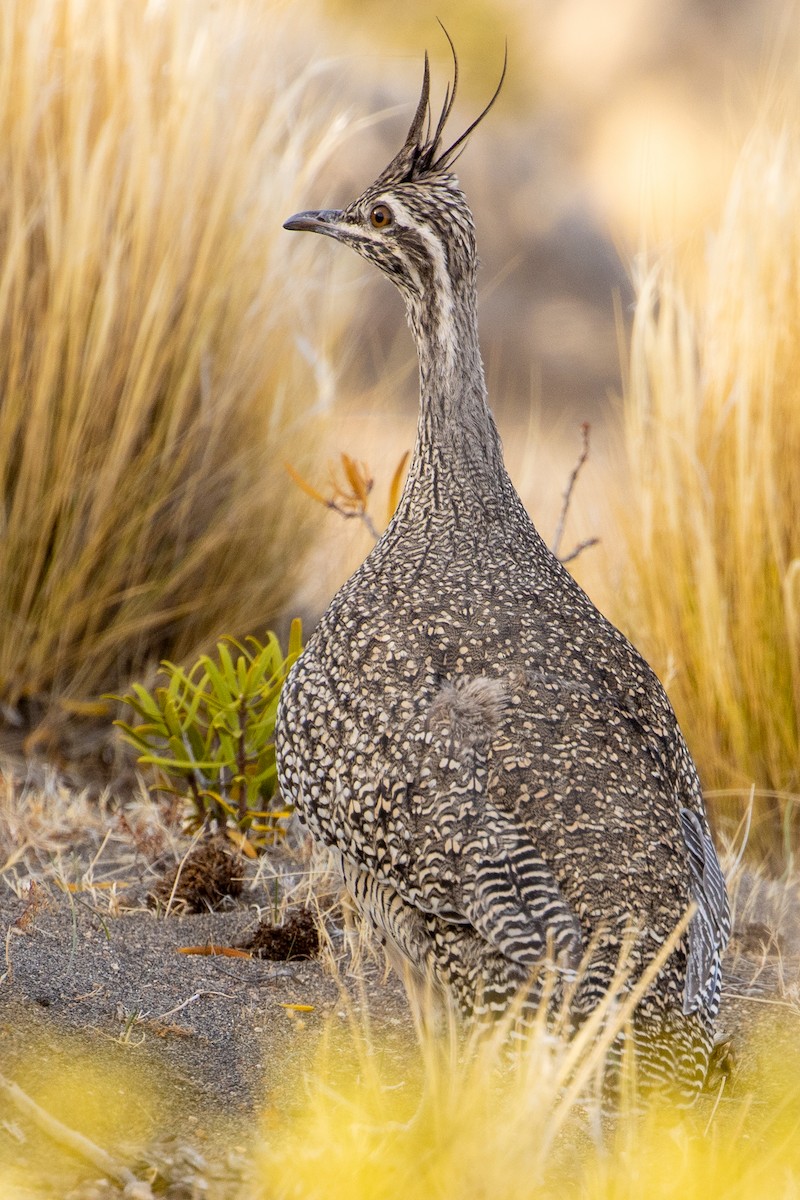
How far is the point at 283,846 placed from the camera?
4441mm

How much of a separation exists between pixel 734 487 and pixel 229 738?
6.92ft

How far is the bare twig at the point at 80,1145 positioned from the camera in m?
2.36

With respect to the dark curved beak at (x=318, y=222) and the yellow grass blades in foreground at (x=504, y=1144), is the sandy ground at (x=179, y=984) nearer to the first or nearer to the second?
the yellow grass blades in foreground at (x=504, y=1144)

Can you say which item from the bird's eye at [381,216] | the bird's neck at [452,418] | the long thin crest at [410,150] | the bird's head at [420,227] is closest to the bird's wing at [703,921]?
the bird's neck at [452,418]

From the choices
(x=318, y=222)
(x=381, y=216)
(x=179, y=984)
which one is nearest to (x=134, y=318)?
(x=318, y=222)

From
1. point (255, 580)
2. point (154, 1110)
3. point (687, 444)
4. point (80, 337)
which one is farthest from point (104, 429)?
point (154, 1110)

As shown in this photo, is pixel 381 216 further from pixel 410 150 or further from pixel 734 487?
pixel 734 487

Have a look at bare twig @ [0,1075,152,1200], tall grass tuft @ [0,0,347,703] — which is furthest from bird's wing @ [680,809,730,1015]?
tall grass tuft @ [0,0,347,703]

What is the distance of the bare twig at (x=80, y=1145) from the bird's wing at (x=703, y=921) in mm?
1117

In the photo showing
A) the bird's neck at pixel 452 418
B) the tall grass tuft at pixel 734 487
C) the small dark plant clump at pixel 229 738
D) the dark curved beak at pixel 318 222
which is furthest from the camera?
the tall grass tuft at pixel 734 487

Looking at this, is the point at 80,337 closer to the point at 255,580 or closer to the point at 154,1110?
the point at 255,580

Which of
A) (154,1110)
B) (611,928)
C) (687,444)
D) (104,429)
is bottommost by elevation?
(154,1110)

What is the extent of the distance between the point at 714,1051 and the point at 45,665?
10.3 feet

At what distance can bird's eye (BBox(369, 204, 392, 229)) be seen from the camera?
12.3ft
